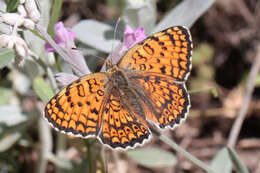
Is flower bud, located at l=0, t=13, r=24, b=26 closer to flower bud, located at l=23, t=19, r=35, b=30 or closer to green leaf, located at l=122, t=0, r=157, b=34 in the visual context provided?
flower bud, located at l=23, t=19, r=35, b=30

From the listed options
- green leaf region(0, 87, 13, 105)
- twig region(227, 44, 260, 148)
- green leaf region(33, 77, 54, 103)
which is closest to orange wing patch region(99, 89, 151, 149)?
green leaf region(33, 77, 54, 103)

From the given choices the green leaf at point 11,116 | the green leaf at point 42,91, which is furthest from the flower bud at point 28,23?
the green leaf at point 11,116

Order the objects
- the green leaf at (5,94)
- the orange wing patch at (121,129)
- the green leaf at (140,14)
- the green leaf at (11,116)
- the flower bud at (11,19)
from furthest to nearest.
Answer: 1. the green leaf at (5,94)
2. the green leaf at (11,116)
3. the green leaf at (140,14)
4. the orange wing patch at (121,129)
5. the flower bud at (11,19)

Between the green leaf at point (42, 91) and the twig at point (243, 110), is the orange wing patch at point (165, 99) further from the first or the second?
the twig at point (243, 110)

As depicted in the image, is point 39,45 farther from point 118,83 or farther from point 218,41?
point 218,41

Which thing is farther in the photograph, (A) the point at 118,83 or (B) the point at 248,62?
(B) the point at 248,62

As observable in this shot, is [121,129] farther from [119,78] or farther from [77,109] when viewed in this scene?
[119,78]

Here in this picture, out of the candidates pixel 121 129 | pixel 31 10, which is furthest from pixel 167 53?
pixel 31 10

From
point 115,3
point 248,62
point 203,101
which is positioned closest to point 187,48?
point 115,3
